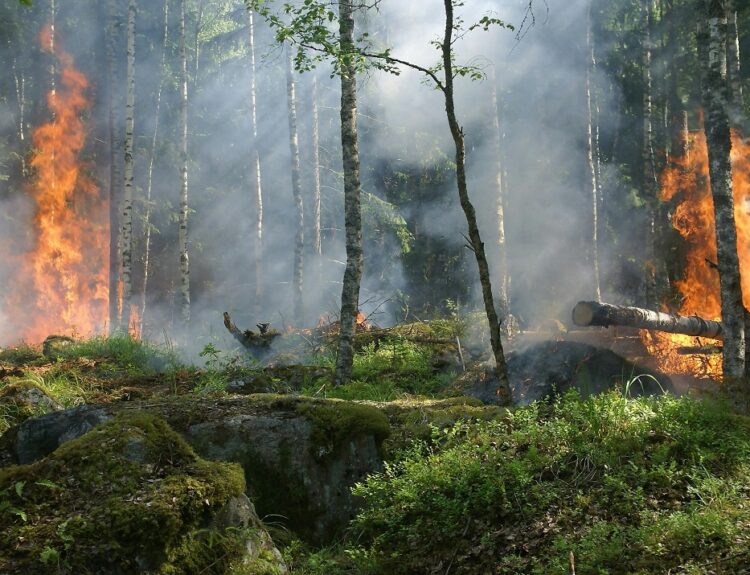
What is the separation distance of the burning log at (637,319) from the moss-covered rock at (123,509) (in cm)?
895

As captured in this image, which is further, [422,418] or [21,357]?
[21,357]

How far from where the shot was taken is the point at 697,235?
2133 cm

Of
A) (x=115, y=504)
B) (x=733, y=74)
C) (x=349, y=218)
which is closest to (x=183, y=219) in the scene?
(x=349, y=218)

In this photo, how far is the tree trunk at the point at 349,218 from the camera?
10891 millimetres

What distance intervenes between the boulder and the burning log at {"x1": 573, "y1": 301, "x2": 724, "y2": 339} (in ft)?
23.4

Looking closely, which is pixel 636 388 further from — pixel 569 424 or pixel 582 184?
pixel 582 184

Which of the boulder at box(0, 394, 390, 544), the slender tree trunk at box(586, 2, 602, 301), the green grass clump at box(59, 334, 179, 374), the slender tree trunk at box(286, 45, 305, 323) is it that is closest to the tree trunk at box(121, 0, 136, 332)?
the green grass clump at box(59, 334, 179, 374)

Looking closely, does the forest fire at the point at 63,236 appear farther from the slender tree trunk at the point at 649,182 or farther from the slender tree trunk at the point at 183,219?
the slender tree trunk at the point at 649,182

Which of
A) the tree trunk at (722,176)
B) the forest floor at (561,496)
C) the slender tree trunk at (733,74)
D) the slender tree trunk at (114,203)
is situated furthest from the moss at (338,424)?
the slender tree trunk at (114,203)

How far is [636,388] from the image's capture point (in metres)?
11.1

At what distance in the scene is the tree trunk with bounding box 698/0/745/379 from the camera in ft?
30.1

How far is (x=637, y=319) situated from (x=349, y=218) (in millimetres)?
5645

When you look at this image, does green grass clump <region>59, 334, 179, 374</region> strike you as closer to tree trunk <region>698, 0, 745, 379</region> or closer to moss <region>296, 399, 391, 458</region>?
moss <region>296, 399, 391, 458</region>

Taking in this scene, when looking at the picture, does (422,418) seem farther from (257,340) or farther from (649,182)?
(649,182)
